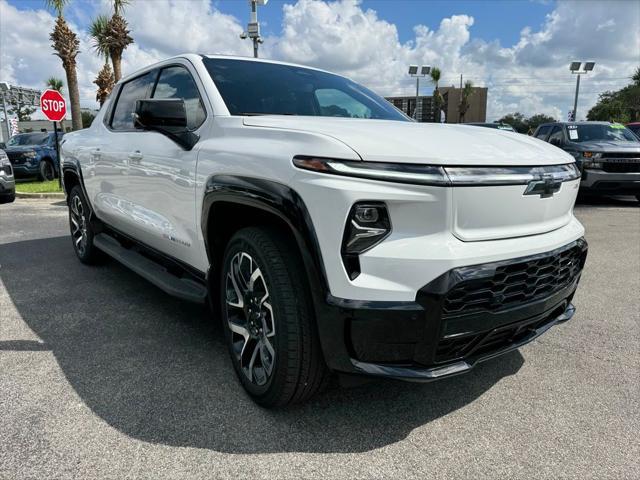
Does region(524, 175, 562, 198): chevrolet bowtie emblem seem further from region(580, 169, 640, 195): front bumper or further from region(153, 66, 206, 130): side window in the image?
region(580, 169, 640, 195): front bumper

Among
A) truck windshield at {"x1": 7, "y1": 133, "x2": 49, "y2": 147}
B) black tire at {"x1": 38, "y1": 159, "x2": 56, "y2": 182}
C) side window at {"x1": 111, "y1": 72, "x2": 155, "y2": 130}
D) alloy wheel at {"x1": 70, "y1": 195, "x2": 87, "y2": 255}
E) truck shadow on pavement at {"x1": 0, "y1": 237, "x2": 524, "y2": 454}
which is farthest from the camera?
truck windshield at {"x1": 7, "y1": 133, "x2": 49, "y2": 147}

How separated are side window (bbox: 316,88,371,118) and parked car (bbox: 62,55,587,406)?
0.33 m

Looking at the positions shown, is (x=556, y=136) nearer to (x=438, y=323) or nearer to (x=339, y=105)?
(x=339, y=105)

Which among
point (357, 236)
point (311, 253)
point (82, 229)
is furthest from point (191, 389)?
point (82, 229)

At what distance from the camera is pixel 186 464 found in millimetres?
2074

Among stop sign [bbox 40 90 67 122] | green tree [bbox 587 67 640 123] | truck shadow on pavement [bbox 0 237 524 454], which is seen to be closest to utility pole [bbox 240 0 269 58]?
stop sign [bbox 40 90 67 122]

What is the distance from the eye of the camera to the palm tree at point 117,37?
18.1 meters

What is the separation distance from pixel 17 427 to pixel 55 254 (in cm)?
395

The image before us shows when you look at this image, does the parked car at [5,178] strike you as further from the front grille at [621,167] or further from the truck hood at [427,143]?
the front grille at [621,167]

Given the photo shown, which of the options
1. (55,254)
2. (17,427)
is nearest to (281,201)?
(17,427)

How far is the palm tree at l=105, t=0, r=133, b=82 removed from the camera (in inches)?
714

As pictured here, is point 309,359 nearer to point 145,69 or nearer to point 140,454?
point 140,454

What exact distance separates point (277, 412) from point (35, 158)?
14.6 metres

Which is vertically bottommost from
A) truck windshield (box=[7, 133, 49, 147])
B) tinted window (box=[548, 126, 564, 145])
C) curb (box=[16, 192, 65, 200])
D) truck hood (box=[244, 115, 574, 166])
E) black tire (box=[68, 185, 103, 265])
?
curb (box=[16, 192, 65, 200])
